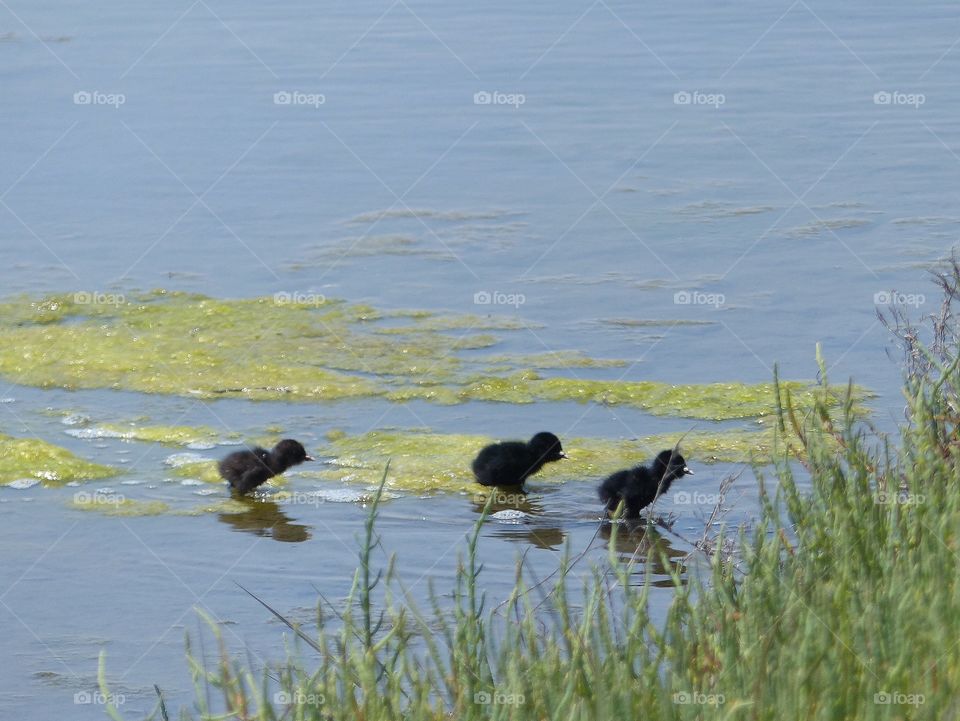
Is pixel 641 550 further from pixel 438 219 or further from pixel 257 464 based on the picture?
pixel 438 219

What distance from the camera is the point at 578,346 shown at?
991cm

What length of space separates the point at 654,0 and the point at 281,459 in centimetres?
1883

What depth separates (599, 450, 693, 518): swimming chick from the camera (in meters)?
7.27

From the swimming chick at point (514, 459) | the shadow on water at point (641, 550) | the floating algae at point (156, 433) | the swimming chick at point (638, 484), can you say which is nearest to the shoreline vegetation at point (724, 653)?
the shadow on water at point (641, 550)

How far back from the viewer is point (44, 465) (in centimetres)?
821

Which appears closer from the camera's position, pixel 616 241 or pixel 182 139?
pixel 616 241

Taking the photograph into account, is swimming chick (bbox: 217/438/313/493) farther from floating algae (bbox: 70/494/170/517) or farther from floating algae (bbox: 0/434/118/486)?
floating algae (bbox: 0/434/118/486)

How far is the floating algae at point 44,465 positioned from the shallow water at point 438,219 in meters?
0.14

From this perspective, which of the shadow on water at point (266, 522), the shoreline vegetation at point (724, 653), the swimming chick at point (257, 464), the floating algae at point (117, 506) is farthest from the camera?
the swimming chick at point (257, 464)

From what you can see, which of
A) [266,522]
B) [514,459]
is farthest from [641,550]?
[266,522]

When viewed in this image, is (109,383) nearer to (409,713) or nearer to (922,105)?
(409,713)

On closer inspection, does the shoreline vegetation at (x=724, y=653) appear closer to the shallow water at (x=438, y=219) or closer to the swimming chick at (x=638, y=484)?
the shallow water at (x=438, y=219)

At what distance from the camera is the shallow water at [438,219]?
7031 millimetres

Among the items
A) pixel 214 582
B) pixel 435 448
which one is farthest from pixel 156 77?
pixel 214 582
